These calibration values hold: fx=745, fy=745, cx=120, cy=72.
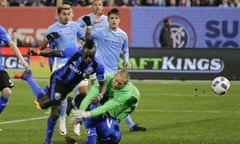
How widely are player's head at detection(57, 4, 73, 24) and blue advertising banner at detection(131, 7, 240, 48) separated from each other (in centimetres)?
2132

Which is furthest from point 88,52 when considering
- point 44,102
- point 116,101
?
point 44,102

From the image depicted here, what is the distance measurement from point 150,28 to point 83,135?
22129 millimetres

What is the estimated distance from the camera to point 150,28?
122ft

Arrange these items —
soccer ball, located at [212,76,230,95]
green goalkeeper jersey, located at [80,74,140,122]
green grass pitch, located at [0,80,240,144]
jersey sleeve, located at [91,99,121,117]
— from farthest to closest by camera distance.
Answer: soccer ball, located at [212,76,230,95], green grass pitch, located at [0,80,240,144], green goalkeeper jersey, located at [80,74,140,122], jersey sleeve, located at [91,99,121,117]

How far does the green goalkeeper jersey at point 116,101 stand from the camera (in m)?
11.9

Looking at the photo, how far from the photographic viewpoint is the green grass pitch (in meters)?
14.9

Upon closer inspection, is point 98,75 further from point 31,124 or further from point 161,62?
point 161,62

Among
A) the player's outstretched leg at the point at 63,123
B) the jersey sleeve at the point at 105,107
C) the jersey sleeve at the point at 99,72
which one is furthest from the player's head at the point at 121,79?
the player's outstretched leg at the point at 63,123

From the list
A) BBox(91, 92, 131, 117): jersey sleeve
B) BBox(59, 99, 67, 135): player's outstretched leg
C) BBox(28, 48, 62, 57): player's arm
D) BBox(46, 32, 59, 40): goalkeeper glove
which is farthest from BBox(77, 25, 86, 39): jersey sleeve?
BBox(91, 92, 131, 117): jersey sleeve

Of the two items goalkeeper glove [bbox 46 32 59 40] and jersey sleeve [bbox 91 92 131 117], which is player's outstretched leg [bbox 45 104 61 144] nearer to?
jersey sleeve [bbox 91 92 131 117]

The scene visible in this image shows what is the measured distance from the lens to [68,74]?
1295cm

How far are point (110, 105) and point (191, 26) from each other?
25.4 metres

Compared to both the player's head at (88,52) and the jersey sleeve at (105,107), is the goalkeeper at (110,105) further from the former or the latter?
the player's head at (88,52)

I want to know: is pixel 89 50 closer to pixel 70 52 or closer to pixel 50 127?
pixel 70 52
